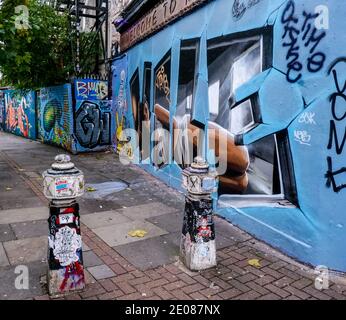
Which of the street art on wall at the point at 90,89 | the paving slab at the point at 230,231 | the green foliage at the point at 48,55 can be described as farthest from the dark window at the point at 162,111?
the green foliage at the point at 48,55

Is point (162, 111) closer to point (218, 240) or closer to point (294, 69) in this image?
point (218, 240)

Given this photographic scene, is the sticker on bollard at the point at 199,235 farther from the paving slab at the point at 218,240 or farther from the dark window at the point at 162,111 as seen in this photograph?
the dark window at the point at 162,111

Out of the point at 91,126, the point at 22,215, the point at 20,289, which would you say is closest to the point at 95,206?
the point at 22,215

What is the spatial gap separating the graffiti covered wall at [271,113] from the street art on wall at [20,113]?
41.1 feet

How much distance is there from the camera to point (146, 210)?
634cm

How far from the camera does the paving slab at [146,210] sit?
6.07 m

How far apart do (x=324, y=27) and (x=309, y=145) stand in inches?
50.1

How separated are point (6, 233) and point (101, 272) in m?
1.90

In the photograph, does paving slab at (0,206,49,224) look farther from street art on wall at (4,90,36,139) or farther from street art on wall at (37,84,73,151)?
street art on wall at (4,90,36,139)

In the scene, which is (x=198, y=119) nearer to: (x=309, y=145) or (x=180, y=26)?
(x=180, y=26)

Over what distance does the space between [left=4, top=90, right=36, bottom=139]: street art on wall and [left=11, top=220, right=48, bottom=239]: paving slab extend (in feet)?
42.0

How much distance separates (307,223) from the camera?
4254 millimetres

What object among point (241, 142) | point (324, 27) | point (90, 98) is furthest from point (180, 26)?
point (90, 98)

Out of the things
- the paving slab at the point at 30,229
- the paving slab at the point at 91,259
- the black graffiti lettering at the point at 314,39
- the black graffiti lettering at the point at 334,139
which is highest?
the black graffiti lettering at the point at 314,39
